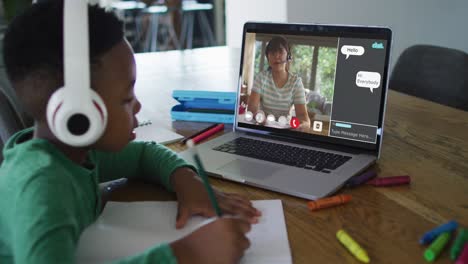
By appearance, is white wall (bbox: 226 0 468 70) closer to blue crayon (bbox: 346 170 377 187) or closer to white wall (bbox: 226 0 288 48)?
white wall (bbox: 226 0 288 48)

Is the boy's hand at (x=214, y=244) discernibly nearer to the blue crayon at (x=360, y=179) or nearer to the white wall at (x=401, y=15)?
the blue crayon at (x=360, y=179)

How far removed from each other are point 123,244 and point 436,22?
109 inches

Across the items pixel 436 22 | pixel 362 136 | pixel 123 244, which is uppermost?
pixel 436 22

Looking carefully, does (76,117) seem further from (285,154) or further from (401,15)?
(401,15)

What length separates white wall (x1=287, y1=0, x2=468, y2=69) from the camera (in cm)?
288

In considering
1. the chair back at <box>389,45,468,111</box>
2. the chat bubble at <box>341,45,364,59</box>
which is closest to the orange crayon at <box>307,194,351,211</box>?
the chat bubble at <box>341,45,364,59</box>

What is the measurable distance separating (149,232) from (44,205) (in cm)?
19

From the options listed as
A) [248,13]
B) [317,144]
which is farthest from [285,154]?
[248,13]

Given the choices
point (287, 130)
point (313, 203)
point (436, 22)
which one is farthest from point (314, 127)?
point (436, 22)

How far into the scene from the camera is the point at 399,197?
2.69 ft

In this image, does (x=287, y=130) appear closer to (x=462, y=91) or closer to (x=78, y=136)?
(x=78, y=136)

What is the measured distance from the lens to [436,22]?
2.95 metres

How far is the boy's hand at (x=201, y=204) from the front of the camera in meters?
0.78

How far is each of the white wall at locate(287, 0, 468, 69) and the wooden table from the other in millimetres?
1647
